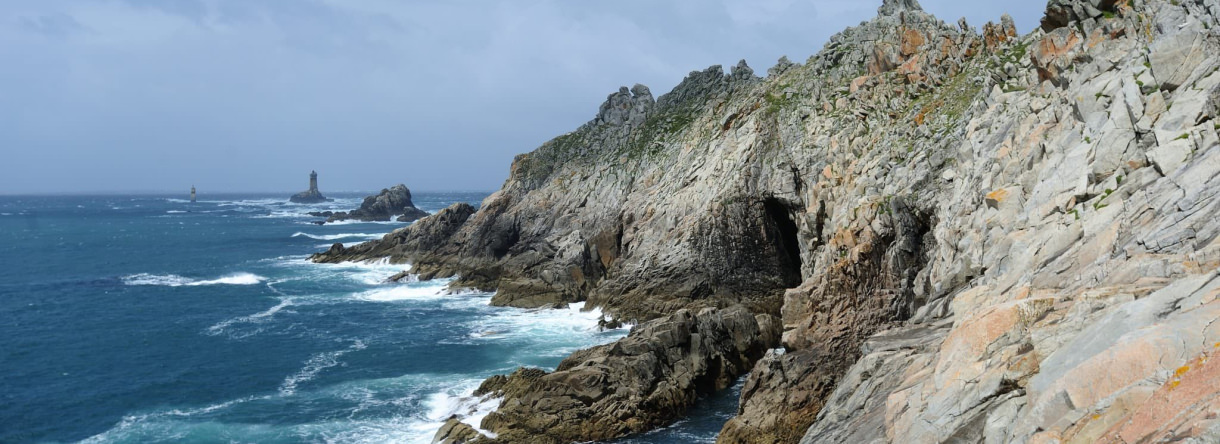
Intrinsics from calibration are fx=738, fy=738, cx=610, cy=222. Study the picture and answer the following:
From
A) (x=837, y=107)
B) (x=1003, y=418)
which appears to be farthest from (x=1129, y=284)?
(x=837, y=107)

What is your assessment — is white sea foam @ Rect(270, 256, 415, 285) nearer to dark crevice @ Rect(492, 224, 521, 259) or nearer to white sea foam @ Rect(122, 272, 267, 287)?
white sea foam @ Rect(122, 272, 267, 287)

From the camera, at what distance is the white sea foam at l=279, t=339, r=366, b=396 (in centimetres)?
4225

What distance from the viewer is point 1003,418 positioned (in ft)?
44.4

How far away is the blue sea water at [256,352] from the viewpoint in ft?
118

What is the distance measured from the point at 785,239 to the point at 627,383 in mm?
26955

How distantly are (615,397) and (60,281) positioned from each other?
251 feet

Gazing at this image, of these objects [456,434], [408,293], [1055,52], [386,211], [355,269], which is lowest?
[456,434]

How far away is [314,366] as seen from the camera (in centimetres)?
4647

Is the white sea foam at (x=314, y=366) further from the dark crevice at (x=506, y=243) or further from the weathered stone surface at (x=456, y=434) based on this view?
the dark crevice at (x=506, y=243)

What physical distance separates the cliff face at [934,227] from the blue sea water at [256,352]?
637 centimetres

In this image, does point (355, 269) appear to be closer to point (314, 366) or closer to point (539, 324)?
point (539, 324)

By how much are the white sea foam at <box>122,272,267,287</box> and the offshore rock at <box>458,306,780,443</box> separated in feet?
179

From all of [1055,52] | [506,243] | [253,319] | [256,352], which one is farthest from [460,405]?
[506,243]

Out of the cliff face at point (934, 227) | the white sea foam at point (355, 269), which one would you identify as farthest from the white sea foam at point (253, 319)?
the cliff face at point (934, 227)
